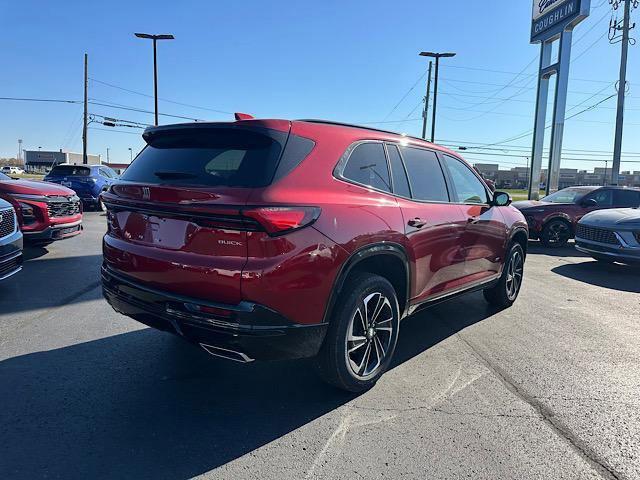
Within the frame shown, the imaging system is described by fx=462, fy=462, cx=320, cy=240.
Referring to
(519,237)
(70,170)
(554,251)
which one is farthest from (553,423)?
(70,170)

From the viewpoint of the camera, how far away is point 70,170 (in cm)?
1577

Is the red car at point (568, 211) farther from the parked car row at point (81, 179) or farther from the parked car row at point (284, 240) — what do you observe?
the parked car row at point (81, 179)

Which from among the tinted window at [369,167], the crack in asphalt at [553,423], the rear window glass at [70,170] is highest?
the rear window glass at [70,170]

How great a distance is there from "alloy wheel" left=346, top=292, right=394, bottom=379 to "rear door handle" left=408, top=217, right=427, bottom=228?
633 mm

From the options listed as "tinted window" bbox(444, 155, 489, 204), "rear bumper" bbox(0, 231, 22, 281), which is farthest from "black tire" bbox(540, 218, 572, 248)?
"rear bumper" bbox(0, 231, 22, 281)

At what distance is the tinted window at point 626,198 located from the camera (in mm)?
11289

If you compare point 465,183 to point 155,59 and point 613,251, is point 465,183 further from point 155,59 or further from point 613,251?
point 155,59

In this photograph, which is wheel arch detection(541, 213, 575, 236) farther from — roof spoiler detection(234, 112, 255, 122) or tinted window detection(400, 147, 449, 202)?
roof spoiler detection(234, 112, 255, 122)

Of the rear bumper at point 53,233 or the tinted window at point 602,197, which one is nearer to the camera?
the rear bumper at point 53,233

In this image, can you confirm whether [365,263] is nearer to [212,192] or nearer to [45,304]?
[212,192]

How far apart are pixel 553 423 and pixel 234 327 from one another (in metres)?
2.18

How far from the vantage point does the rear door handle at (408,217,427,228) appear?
3.65 m

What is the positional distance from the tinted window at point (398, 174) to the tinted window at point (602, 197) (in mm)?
9572

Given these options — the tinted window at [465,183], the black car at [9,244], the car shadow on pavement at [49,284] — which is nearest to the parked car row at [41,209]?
the car shadow on pavement at [49,284]
